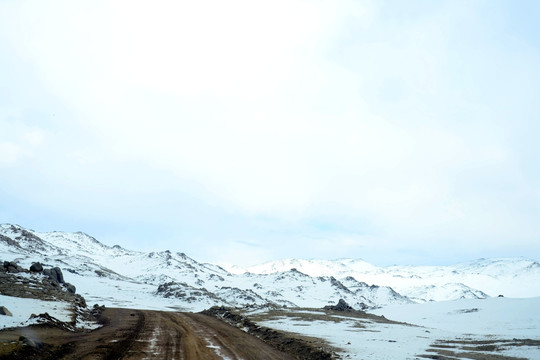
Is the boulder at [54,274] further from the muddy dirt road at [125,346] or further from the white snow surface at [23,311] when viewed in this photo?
the muddy dirt road at [125,346]

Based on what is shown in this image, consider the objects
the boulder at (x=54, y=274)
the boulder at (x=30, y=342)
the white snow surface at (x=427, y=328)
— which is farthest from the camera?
the boulder at (x=54, y=274)

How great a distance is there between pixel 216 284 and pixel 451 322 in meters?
154

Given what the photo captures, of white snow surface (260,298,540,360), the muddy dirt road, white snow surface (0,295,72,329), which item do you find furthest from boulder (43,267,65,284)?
the muddy dirt road

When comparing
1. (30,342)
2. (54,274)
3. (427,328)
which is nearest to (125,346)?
(30,342)

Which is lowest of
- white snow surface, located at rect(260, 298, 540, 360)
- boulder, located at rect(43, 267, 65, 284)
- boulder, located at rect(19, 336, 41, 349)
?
white snow surface, located at rect(260, 298, 540, 360)

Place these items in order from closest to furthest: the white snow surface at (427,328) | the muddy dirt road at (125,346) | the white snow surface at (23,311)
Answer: the muddy dirt road at (125,346) → the white snow surface at (23,311) → the white snow surface at (427,328)

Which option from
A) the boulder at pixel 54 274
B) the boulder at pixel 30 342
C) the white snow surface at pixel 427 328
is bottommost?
the white snow surface at pixel 427 328

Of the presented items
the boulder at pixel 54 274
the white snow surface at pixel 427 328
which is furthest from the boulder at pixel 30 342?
the boulder at pixel 54 274

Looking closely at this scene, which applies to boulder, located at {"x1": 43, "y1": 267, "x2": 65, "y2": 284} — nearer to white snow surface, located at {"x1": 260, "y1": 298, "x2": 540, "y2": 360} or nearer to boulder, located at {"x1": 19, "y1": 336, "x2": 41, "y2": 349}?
white snow surface, located at {"x1": 260, "y1": 298, "x2": 540, "y2": 360}

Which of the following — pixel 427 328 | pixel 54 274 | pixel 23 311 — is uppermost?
pixel 54 274

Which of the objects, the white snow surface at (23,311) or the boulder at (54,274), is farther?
the boulder at (54,274)

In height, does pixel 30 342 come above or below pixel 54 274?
below

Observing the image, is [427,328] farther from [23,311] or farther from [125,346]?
[23,311]

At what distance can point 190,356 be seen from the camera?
16078 mm
